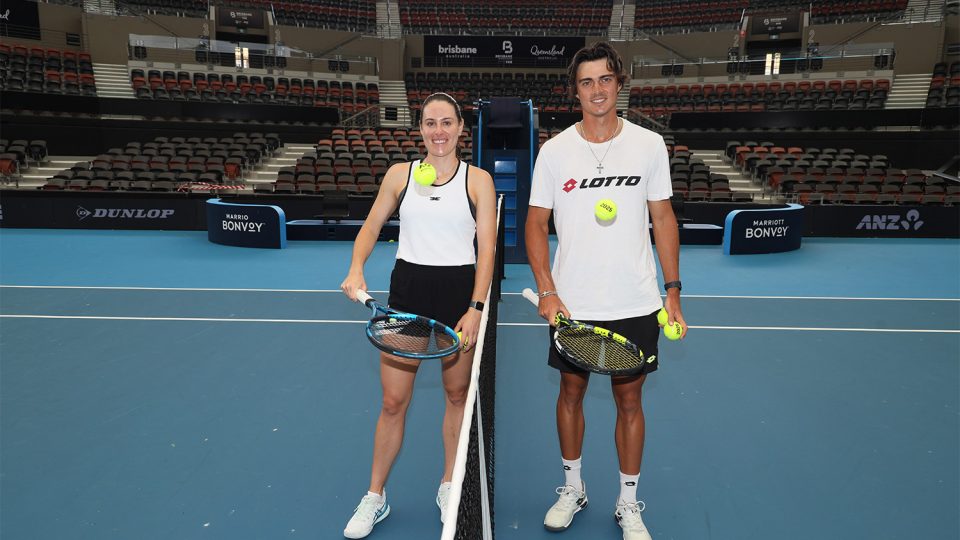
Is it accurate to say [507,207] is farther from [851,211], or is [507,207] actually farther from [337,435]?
[851,211]

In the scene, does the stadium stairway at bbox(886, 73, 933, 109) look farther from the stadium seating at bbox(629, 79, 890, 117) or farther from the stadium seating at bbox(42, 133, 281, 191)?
the stadium seating at bbox(42, 133, 281, 191)

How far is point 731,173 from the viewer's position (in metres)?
20.4

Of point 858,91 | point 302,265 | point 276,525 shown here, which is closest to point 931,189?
point 858,91

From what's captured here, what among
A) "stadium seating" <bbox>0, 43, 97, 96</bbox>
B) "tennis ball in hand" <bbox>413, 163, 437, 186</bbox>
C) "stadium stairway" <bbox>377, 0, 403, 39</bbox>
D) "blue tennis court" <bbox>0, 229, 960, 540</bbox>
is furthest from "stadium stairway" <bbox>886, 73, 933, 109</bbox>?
"stadium seating" <bbox>0, 43, 97, 96</bbox>

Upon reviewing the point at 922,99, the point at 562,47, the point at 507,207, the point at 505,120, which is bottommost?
the point at 507,207

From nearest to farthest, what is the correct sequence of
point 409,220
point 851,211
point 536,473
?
point 409,220
point 536,473
point 851,211

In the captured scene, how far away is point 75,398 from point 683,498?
14.1 ft

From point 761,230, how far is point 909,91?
18.6 metres

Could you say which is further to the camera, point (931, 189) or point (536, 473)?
point (931, 189)

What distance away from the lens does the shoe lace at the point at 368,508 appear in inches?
120

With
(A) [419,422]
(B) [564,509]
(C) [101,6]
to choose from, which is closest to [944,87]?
(A) [419,422]

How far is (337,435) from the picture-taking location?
4.10 meters

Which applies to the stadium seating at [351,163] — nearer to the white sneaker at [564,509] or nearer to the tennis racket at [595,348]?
the white sneaker at [564,509]

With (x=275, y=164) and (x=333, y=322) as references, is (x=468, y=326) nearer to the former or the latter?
(x=333, y=322)
